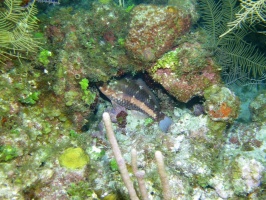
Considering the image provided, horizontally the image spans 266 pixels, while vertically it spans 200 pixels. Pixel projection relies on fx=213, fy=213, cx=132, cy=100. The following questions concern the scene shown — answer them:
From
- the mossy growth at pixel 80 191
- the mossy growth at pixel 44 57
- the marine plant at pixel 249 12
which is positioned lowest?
the mossy growth at pixel 80 191

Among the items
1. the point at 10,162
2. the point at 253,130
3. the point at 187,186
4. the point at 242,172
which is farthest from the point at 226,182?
the point at 10,162

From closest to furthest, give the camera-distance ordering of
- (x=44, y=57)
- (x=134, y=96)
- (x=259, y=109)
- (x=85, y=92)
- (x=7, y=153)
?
(x=7, y=153) → (x=44, y=57) → (x=85, y=92) → (x=259, y=109) → (x=134, y=96)

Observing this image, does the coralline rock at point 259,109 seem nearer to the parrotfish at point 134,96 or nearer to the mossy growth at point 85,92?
the parrotfish at point 134,96

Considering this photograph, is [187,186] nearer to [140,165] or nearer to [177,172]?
[177,172]

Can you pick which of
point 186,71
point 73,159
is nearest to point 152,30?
point 186,71

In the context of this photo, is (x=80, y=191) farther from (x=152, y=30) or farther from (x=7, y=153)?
(x=152, y=30)

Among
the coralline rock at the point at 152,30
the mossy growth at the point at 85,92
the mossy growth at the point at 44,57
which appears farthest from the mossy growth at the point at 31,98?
the coralline rock at the point at 152,30

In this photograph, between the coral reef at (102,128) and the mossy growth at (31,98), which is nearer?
the coral reef at (102,128)
